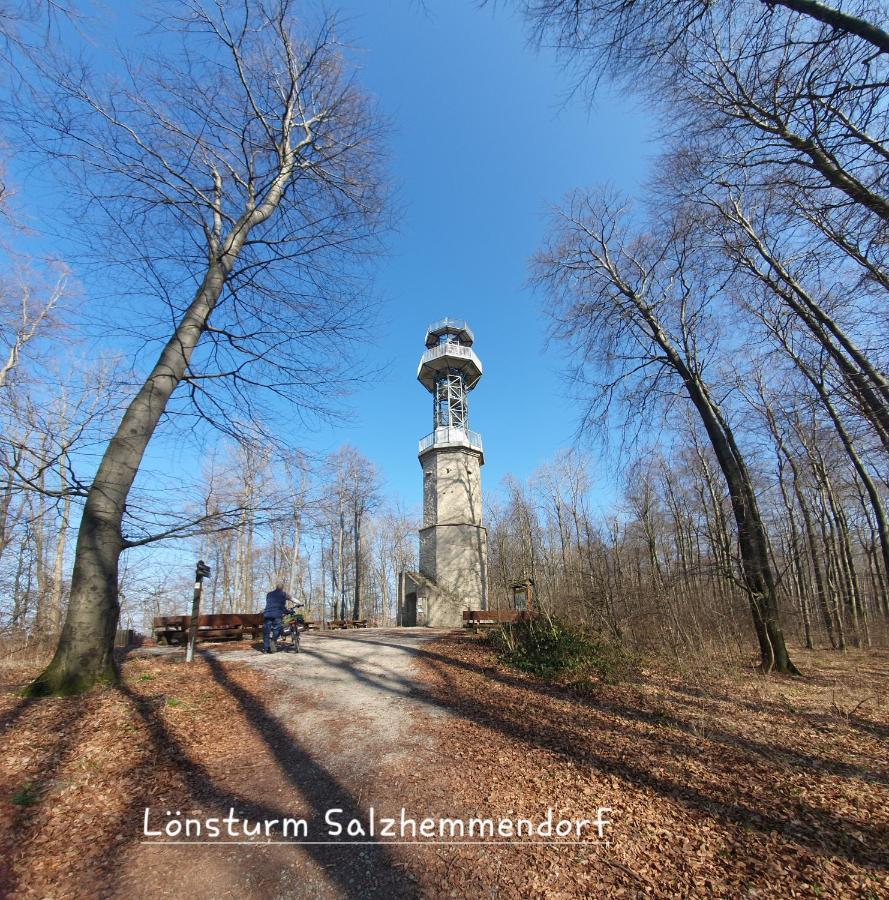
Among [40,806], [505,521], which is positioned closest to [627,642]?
[40,806]

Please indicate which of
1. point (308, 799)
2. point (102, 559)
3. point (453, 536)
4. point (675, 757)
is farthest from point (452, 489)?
point (308, 799)

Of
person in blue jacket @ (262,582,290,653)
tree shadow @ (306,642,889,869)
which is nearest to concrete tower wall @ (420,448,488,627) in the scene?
person in blue jacket @ (262,582,290,653)

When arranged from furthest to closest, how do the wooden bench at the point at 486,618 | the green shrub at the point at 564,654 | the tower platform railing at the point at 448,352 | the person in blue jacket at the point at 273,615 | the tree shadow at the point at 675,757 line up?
1. the tower platform railing at the point at 448,352
2. the wooden bench at the point at 486,618
3. the person in blue jacket at the point at 273,615
4. the green shrub at the point at 564,654
5. the tree shadow at the point at 675,757

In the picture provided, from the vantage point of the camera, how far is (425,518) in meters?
20.8

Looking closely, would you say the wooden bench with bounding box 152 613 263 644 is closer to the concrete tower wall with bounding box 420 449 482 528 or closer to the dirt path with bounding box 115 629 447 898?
the dirt path with bounding box 115 629 447 898

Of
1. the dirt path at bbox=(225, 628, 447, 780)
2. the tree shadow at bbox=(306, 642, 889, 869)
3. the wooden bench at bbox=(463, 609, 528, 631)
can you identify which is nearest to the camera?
the tree shadow at bbox=(306, 642, 889, 869)

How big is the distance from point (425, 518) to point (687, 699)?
50.1 feet

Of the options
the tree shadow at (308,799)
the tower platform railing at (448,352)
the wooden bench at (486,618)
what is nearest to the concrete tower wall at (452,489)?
the tower platform railing at (448,352)

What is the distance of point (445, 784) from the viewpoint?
374cm

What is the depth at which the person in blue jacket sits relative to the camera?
9391 millimetres

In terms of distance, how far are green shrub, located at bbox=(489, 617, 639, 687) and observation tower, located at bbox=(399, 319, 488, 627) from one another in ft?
31.3

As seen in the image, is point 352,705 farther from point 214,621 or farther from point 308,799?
point 214,621

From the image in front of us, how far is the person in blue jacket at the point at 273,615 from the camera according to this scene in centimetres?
939

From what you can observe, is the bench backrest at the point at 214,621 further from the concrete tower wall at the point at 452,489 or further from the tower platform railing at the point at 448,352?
the tower platform railing at the point at 448,352
